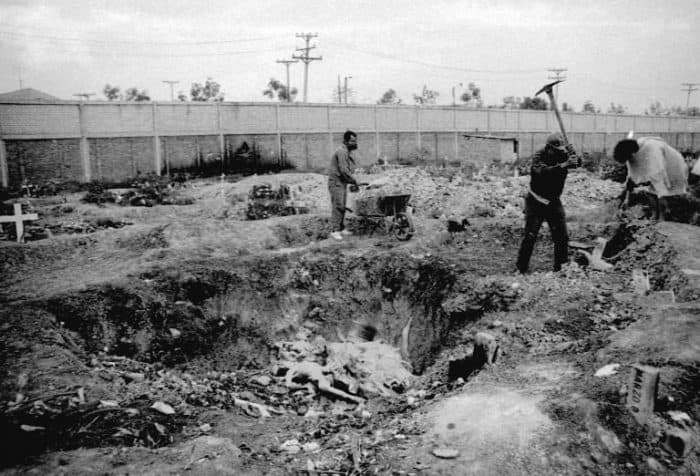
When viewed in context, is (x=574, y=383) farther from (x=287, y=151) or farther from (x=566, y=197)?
(x=287, y=151)

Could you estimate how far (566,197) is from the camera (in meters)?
13.6

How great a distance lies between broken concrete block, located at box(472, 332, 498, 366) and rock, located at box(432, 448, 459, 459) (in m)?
1.44

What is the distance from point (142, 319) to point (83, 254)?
2.96 meters

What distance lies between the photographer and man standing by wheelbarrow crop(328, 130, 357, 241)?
30.1ft

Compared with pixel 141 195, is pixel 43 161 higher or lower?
higher

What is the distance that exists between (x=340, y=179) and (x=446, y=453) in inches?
257

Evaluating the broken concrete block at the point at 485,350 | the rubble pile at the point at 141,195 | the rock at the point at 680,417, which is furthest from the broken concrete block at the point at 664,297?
the rubble pile at the point at 141,195

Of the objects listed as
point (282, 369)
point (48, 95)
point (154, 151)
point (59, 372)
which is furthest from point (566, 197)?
point (48, 95)

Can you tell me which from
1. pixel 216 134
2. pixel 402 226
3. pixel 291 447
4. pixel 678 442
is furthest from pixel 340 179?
pixel 216 134

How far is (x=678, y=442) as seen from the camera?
3.21m

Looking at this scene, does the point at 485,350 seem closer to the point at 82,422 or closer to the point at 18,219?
the point at 82,422

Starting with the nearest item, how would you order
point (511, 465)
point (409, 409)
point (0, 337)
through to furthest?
1. point (511, 465)
2. point (409, 409)
3. point (0, 337)

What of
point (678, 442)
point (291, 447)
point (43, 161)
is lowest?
point (291, 447)

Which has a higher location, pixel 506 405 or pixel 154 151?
pixel 154 151
